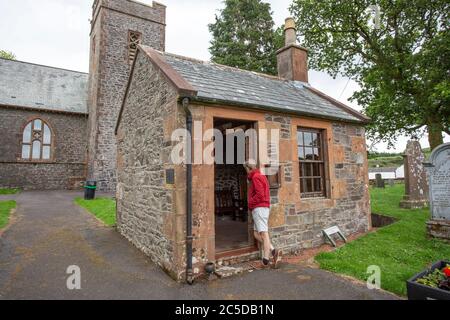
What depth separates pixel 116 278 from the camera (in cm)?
492

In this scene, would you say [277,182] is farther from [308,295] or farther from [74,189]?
[74,189]

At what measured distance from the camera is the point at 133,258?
614 centimetres

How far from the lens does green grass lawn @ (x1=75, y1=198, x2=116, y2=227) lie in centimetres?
1031

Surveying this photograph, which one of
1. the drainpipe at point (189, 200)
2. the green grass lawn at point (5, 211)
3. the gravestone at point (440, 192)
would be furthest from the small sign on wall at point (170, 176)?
the green grass lawn at point (5, 211)

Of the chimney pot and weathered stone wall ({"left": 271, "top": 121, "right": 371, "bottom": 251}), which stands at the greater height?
the chimney pot

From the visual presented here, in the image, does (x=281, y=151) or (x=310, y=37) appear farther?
(x=310, y=37)

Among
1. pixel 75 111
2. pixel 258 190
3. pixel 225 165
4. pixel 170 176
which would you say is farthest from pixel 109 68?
pixel 258 190

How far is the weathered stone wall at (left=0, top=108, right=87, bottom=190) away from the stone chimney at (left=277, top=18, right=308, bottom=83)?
17223 mm

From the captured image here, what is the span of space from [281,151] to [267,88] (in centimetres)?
266

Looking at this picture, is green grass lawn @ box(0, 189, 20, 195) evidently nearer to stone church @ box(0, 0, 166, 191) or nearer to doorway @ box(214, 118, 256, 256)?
stone church @ box(0, 0, 166, 191)

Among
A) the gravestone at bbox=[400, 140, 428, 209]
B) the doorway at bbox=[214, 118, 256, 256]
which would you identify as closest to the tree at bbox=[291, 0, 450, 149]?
the gravestone at bbox=[400, 140, 428, 209]

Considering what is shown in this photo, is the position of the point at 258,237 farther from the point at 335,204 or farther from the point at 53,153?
the point at 53,153

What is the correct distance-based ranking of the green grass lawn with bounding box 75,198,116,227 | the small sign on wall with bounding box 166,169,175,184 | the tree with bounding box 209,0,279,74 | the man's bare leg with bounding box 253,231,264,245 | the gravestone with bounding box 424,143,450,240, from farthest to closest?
the tree with bounding box 209,0,279,74 < the green grass lawn with bounding box 75,198,116,227 < the gravestone with bounding box 424,143,450,240 < the man's bare leg with bounding box 253,231,264,245 < the small sign on wall with bounding box 166,169,175,184
